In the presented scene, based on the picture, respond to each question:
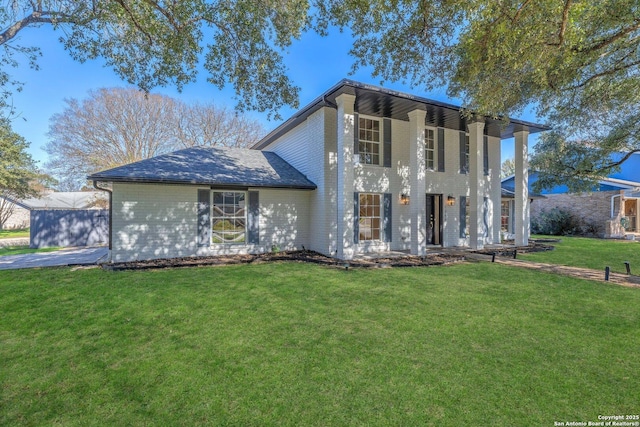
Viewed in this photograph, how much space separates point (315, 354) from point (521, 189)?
12.3 m

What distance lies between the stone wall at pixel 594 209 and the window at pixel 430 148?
11476 mm

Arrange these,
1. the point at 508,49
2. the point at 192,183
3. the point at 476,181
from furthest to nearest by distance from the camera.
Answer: the point at 476,181
the point at 192,183
the point at 508,49

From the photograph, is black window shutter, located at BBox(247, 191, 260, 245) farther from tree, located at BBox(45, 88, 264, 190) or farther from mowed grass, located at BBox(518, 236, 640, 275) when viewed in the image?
Result: tree, located at BBox(45, 88, 264, 190)

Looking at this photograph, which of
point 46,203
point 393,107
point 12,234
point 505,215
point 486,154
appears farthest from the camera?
point 46,203

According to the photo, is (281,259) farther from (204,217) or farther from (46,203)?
(46,203)

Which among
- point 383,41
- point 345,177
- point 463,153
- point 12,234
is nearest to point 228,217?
point 345,177

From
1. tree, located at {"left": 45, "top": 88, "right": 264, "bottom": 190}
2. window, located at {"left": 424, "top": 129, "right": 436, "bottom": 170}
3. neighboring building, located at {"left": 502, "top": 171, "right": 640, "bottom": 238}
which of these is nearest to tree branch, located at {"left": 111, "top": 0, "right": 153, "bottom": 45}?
window, located at {"left": 424, "top": 129, "right": 436, "bottom": 170}

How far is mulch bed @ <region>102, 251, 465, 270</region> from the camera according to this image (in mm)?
7781

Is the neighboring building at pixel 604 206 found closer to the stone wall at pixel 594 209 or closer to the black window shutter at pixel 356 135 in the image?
the stone wall at pixel 594 209

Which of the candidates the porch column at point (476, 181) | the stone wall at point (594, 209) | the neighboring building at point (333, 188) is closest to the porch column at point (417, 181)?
the neighboring building at point (333, 188)

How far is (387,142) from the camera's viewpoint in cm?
1060

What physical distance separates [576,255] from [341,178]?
8393mm

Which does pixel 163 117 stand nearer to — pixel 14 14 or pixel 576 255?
pixel 14 14

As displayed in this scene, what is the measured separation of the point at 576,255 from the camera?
9.96 metres
